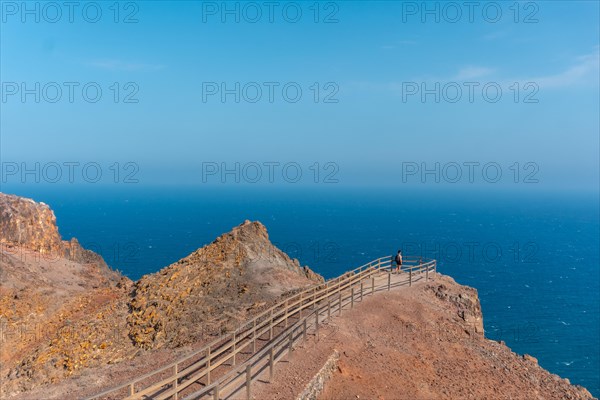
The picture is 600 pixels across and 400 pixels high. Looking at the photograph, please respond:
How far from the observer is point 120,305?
97.2ft

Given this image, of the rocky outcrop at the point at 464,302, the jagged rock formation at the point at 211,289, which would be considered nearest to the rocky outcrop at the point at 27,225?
the jagged rock formation at the point at 211,289

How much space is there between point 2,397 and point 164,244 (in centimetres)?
10155

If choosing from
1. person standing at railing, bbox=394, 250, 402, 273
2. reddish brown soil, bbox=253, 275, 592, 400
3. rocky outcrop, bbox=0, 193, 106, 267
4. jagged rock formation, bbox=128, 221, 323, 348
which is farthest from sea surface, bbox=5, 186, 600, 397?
jagged rock formation, bbox=128, 221, 323, 348

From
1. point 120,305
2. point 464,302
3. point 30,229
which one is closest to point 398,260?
point 464,302

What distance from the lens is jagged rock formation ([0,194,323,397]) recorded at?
24.2m

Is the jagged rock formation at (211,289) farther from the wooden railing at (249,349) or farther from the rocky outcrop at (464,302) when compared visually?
the rocky outcrop at (464,302)

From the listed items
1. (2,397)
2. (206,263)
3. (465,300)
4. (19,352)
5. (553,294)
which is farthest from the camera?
(553,294)

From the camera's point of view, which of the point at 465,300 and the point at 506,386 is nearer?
the point at 506,386

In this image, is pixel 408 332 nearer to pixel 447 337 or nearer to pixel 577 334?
pixel 447 337

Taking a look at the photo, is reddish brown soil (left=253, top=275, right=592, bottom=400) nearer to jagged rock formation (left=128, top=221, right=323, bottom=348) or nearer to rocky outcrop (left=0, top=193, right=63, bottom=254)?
jagged rock formation (left=128, top=221, right=323, bottom=348)

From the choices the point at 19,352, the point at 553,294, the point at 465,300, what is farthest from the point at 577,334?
the point at 19,352

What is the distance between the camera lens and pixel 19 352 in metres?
28.0

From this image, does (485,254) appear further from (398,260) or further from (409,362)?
(409,362)

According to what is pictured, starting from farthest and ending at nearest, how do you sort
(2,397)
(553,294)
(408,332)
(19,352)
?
1. (553,294)
2. (19,352)
3. (408,332)
4. (2,397)
